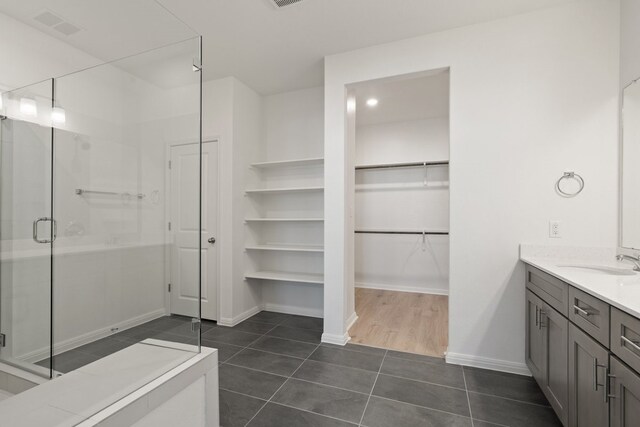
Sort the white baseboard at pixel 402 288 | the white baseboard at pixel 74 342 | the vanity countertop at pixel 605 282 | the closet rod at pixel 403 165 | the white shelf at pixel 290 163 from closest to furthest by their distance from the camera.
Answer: the vanity countertop at pixel 605 282, the white baseboard at pixel 74 342, the white shelf at pixel 290 163, the closet rod at pixel 403 165, the white baseboard at pixel 402 288

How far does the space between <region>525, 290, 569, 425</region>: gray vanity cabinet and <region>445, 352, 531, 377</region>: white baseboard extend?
13 cm

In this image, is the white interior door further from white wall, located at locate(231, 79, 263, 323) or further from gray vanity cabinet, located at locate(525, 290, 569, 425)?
gray vanity cabinet, located at locate(525, 290, 569, 425)

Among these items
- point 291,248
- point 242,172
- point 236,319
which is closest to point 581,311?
point 291,248

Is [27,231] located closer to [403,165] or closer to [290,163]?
[290,163]

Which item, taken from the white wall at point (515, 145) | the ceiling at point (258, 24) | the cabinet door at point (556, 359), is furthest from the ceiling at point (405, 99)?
the cabinet door at point (556, 359)

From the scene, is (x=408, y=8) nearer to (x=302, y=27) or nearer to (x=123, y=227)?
(x=302, y=27)

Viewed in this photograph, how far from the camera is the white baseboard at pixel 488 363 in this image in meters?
2.21

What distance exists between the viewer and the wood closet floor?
8.92 feet

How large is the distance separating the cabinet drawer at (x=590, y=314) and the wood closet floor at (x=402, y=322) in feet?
4.30

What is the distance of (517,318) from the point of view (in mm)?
2236

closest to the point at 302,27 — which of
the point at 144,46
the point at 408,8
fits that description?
the point at 408,8

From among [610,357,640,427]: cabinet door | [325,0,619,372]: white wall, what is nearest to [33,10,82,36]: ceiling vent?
[325,0,619,372]: white wall

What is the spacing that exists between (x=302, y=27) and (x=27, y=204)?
7.25 ft

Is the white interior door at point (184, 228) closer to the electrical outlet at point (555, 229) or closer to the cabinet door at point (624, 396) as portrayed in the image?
the cabinet door at point (624, 396)
